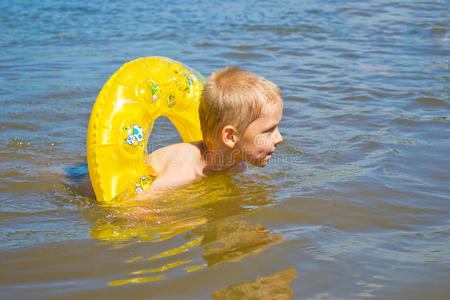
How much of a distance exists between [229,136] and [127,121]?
67 cm

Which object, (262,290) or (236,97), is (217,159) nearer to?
(236,97)

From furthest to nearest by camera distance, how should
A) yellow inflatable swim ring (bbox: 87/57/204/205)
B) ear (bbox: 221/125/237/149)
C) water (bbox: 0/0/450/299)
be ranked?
ear (bbox: 221/125/237/149) < yellow inflatable swim ring (bbox: 87/57/204/205) < water (bbox: 0/0/450/299)

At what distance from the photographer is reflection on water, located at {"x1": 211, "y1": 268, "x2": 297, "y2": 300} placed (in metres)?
2.03

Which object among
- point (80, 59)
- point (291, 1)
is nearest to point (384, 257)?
point (80, 59)

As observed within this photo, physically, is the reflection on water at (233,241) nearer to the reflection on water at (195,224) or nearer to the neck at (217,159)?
the reflection on water at (195,224)

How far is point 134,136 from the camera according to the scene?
3205mm

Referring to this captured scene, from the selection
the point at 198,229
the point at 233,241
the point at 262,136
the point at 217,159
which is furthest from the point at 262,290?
the point at 217,159

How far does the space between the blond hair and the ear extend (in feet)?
0.10

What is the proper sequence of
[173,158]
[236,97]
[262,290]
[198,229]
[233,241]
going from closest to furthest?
[262,290] < [233,241] < [198,229] < [236,97] < [173,158]

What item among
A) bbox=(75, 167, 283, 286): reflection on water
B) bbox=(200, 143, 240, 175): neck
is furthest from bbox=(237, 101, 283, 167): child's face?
bbox=(75, 167, 283, 286): reflection on water

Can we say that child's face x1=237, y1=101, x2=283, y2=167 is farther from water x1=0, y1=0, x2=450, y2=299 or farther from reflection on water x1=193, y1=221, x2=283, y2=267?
reflection on water x1=193, y1=221, x2=283, y2=267

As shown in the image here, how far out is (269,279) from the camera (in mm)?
2154

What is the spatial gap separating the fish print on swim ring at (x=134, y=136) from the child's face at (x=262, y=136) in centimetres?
65

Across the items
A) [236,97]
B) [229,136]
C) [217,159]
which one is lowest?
[217,159]
